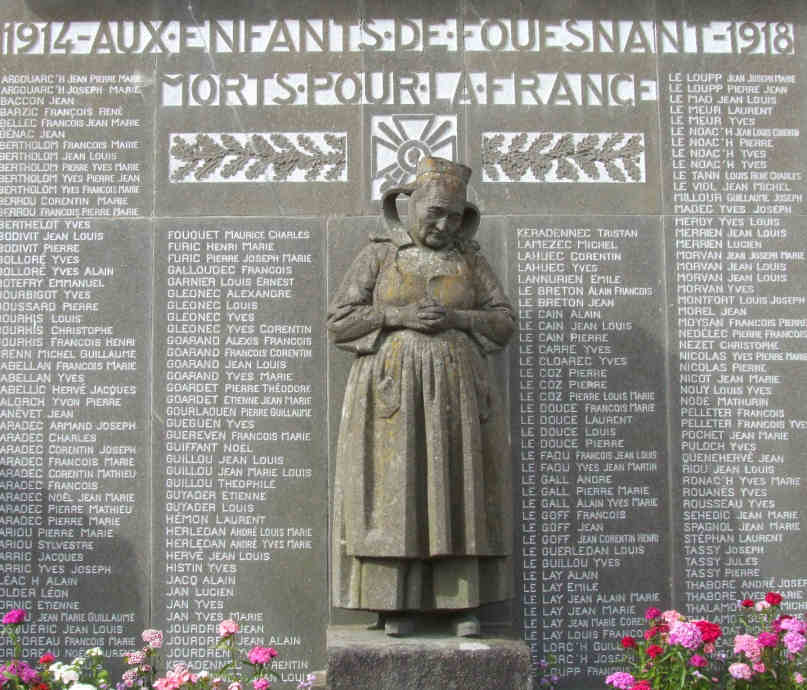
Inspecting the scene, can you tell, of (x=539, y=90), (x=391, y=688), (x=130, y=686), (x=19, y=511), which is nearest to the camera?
(x=391, y=688)

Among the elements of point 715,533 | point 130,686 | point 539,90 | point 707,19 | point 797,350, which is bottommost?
point 130,686

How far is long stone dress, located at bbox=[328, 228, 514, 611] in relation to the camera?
21.7ft

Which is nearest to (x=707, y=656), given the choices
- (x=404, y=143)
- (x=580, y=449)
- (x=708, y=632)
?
(x=708, y=632)

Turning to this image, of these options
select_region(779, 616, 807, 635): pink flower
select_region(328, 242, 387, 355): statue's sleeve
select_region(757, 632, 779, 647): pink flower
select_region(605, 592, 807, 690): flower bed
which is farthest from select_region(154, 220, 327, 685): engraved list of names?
select_region(779, 616, 807, 635): pink flower

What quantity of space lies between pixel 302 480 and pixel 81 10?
13.9 ft

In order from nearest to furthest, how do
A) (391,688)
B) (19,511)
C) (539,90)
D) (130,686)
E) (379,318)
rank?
(391,688) < (379,318) < (130,686) < (19,511) < (539,90)

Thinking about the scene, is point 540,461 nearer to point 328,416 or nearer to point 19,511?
point 328,416

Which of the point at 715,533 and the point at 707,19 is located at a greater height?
the point at 707,19

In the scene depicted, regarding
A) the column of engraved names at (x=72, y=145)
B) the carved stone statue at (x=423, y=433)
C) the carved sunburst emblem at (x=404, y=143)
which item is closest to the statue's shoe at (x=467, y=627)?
the carved stone statue at (x=423, y=433)

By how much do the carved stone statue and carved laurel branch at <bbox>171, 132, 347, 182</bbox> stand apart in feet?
5.31

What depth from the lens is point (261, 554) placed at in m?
8.00

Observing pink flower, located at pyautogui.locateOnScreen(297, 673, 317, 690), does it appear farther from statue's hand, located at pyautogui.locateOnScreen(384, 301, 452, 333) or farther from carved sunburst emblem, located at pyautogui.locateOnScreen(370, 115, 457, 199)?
carved sunburst emblem, located at pyautogui.locateOnScreen(370, 115, 457, 199)

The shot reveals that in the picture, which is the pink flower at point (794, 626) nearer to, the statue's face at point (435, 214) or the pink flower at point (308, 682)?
the pink flower at point (308, 682)

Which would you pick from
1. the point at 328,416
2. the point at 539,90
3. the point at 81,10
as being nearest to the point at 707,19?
the point at 539,90
